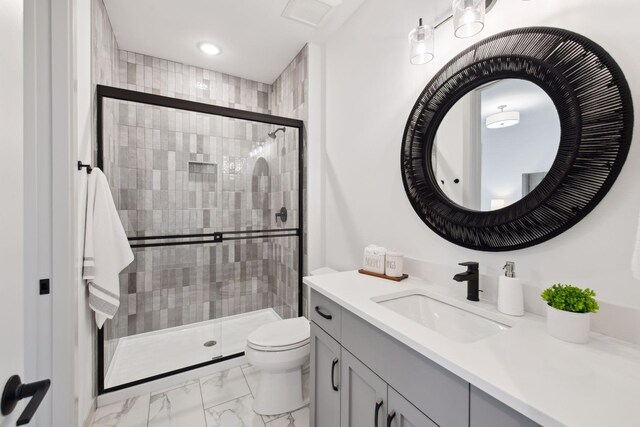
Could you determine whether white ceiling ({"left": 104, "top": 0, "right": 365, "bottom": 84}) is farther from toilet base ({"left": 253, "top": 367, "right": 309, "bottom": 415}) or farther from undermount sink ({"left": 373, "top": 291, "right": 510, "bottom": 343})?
toilet base ({"left": 253, "top": 367, "right": 309, "bottom": 415})

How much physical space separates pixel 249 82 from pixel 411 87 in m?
2.15

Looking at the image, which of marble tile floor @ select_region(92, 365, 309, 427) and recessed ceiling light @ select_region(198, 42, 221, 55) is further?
recessed ceiling light @ select_region(198, 42, 221, 55)

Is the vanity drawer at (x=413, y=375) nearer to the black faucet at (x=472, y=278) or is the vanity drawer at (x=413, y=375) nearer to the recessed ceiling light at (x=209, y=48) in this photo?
the black faucet at (x=472, y=278)

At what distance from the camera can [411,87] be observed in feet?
→ 4.92

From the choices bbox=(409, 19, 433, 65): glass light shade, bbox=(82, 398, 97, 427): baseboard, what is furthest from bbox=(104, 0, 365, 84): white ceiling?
bbox=(82, 398, 97, 427): baseboard

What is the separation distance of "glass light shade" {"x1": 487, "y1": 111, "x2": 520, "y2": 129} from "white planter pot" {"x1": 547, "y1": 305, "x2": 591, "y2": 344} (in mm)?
714

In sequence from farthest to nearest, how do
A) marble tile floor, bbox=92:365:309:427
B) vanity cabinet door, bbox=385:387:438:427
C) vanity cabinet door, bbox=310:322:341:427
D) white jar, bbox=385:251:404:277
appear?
marble tile floor, bbox=92:365:309:427 → white jar, bbox=385:251:404:277 → vanity cabinet door, bbox=310:322:341:427 → vanity cabinet door, bbox=385:387:438:427

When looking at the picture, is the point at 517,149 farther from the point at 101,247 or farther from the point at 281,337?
the point at 101,247

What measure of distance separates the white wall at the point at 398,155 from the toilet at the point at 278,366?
0.67 m

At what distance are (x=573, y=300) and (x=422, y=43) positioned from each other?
3.74ft

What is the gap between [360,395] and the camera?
3.45 ft

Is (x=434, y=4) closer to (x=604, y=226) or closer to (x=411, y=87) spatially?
(x=411, y=87)

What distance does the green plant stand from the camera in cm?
76

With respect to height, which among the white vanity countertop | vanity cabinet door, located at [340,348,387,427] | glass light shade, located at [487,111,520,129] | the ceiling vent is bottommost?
vanity cabinet door, located at [340,348,387,427]
